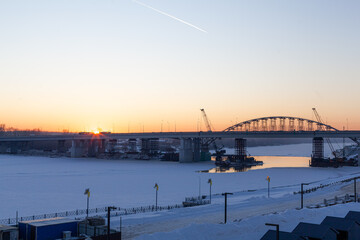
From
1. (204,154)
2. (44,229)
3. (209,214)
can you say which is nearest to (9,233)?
(44,229)

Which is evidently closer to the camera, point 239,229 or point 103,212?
point 239,229

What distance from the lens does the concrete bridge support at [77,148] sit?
7431 inches

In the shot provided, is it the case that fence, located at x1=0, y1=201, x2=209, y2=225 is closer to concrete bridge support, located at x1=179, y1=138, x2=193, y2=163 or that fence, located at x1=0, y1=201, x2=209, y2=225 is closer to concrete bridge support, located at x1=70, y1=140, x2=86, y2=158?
concrete bridge support, located at x1=179, y1=138, x2=193, y2=163

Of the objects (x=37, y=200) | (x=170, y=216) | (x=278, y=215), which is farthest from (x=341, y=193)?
(x=37, y=200)

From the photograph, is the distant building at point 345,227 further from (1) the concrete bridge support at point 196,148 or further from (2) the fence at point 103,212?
(1) the concrete bridge support at point 196,148

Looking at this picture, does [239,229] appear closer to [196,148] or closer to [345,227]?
[345,227]

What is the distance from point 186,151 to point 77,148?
66417mm

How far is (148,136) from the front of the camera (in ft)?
554

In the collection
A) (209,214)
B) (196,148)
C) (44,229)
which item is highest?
(196,148)

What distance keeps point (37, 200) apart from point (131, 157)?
136 meters

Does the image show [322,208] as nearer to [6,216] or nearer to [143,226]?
[143,226]

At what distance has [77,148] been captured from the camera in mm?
190750

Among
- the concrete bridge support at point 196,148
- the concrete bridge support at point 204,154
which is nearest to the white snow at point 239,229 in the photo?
the concrete bridge support at point 196,148

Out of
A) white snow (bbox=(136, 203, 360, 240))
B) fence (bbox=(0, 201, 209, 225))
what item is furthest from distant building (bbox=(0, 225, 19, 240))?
fence (bbox=(0, 201, 209, 225))
